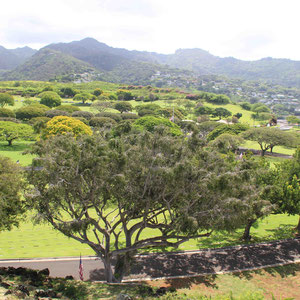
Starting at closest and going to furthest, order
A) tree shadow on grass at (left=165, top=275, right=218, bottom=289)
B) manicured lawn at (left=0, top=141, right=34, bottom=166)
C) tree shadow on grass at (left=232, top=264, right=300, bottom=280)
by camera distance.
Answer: tree shadow on grass at (left=165, top=275, right=218, bottom=289), tree shadow on grass at (left=232, top=264, right=300, bottom=280), manicured lawn at (left=0, top=141, right=34, bottom=166)

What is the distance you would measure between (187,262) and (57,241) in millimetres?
8525

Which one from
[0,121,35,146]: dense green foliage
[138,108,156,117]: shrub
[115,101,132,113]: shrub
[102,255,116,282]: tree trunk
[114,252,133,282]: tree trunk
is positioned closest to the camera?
[102,255,116,282]: tree trunk

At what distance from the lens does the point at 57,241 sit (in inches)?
677

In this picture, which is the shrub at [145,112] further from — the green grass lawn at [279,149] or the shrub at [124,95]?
the shrub at [124,95]

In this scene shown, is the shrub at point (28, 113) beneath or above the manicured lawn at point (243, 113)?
above

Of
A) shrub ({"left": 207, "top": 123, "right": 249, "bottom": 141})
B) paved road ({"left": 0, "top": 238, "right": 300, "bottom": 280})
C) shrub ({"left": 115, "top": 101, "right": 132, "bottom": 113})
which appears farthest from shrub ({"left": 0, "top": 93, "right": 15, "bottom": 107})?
paved road ({"left": 0, "top": 238, "right": 300, "bottom": 280})

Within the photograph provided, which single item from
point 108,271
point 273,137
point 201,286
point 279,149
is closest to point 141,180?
point 108,271

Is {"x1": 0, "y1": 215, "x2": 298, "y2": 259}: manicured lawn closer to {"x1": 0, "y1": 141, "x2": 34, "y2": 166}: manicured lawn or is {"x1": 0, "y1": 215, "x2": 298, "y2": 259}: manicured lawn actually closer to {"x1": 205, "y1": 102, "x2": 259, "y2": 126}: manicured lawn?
{"x1": 0, "y1": 141, "x2": 34, "y2": 166}: manicured lawn

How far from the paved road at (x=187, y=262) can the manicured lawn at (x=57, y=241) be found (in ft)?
2.39

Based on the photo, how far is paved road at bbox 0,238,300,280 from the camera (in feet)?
45.8

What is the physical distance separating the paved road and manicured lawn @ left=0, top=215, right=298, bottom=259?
729 mm

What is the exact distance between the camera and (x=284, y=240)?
17422 mm

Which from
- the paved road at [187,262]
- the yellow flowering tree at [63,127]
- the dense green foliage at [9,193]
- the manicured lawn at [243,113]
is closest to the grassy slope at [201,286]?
the paved road at [187,262]

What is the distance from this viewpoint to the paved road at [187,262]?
45.8 ft
